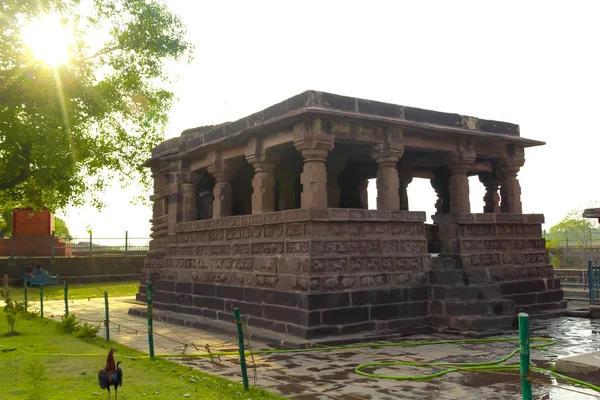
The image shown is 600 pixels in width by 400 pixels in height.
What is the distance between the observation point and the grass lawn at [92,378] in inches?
210

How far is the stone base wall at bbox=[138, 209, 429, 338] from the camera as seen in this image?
27.9 ft

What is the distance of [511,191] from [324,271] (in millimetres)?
5793

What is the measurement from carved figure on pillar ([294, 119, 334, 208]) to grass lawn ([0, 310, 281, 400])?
Result: 3598 mm

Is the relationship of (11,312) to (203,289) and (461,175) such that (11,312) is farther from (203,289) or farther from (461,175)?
(461,175)

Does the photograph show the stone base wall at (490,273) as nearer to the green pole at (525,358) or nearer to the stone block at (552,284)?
the stone block at (552,284)

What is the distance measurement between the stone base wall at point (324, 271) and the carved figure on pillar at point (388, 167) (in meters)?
0.32

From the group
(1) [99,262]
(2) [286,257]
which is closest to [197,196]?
(2) [286,257]

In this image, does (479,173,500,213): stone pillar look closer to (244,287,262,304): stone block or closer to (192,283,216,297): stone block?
(244,287,262,304): stone block

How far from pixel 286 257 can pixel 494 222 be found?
15.6 feet

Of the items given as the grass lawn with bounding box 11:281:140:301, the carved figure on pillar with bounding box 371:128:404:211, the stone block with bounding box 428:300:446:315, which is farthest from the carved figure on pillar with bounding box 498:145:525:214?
the grass lawn with bounding box 11:281:140:301

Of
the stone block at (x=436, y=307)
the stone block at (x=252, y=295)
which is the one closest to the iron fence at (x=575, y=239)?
the stone block at (x=436, y=307)

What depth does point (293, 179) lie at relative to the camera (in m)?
13.5

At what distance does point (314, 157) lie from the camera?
29.5 ft

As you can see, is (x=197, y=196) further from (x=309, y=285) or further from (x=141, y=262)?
(x=141, y=262)
